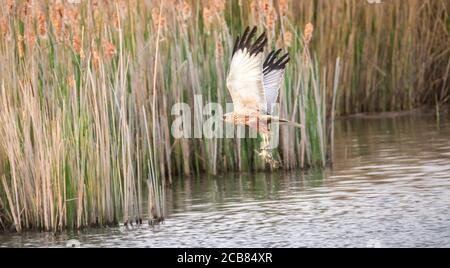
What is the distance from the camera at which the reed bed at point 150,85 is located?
9.16 meters

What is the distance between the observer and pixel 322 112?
460 inches

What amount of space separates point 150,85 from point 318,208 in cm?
241

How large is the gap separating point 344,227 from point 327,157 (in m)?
2.76

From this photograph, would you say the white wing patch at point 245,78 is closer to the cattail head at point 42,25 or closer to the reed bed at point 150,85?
the reed bed at point 150,85

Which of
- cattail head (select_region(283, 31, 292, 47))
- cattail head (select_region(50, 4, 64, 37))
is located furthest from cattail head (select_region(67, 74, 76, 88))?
cattail head (select_region(283, 31, 292, 47))

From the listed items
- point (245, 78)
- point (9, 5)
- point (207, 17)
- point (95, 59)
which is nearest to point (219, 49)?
point (207, 17)

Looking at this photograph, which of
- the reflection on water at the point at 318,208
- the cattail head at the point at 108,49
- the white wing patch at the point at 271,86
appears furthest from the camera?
the white wing patch at the point at 271,86

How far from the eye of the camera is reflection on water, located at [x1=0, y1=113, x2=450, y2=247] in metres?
8.71

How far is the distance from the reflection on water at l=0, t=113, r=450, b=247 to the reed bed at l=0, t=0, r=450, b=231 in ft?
0.81

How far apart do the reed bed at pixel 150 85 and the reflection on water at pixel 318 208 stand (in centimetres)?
25

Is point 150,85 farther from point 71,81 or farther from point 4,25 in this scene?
point 71,81

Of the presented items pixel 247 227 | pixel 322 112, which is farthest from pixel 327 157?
pixel 247 227

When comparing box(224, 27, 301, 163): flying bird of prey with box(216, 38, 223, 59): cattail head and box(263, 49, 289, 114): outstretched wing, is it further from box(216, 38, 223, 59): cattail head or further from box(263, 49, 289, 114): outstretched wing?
box(216, 38, 223, 59): cattail head

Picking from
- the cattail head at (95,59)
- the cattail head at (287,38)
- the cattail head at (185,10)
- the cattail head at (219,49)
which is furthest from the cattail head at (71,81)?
the cattail head at (287,38)
